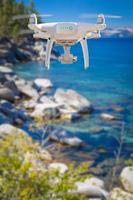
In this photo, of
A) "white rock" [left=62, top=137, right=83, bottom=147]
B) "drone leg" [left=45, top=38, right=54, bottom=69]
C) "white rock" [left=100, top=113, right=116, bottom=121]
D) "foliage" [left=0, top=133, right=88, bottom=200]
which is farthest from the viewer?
"white rock" [left=100, top=113, right=116, bottom=121]

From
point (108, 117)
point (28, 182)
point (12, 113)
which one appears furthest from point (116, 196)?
point (108, 117)

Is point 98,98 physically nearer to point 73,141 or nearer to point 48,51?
point 73,141

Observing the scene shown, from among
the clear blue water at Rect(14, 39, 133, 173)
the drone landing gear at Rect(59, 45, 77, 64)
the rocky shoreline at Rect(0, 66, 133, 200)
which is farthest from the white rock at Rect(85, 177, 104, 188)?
the drone landing gear at Rect(59, 45, 77, 64)

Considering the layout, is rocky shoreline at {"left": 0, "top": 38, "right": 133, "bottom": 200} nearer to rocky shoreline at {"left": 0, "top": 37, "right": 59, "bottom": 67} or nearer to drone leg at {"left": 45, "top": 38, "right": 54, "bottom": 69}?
rocky shoreline at {"left": 0, "top": 37, "right": 59, "bottom": 67}

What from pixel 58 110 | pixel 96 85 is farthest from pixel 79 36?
pixel 96 85

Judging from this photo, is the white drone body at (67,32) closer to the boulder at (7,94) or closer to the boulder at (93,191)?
the boulder at (93,191)

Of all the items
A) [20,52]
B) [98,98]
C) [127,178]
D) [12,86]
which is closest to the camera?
[127,178]

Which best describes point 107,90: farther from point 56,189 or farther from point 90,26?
point 90,26
